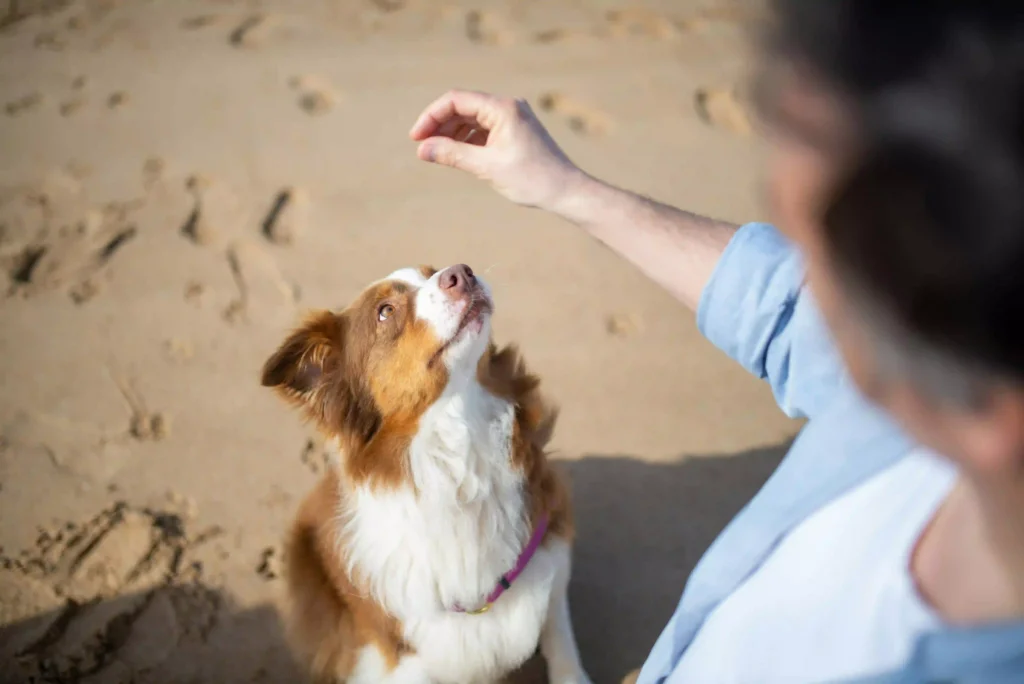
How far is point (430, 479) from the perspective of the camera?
195cm

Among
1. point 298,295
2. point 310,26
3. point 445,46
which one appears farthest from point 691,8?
point 298,295

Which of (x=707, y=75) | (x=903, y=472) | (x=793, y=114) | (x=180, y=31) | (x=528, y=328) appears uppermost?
(x=793, y=114)

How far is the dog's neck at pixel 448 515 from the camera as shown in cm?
196

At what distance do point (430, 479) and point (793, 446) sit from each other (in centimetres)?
101

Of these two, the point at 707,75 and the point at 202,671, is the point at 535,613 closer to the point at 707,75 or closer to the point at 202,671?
the point at 202,671

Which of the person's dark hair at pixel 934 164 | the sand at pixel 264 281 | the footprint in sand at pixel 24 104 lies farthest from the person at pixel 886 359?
the footprint in sand at pixel 24 104

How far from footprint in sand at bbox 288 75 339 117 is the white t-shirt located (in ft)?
13.3

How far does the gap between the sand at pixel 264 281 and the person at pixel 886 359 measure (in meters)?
1.37

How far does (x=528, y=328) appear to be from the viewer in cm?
338

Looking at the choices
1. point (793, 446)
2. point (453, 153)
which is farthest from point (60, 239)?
point (793, 446)

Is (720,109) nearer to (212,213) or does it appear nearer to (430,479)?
(212,213)

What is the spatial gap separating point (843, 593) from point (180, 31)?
557cm

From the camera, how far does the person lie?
19.8 inches

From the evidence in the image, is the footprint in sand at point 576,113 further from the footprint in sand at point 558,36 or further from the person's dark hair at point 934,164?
→ the person's dark hair at point 934,164
